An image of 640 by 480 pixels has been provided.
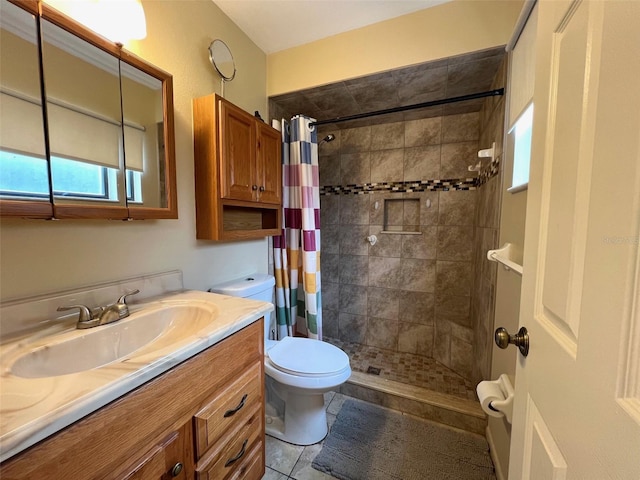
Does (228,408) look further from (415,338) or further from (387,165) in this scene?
(387,165)

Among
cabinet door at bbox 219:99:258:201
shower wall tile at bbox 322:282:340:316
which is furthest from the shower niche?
cabinet door at bbox 219:99:258:201

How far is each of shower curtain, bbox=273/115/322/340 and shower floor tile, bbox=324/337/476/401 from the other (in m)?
0.60

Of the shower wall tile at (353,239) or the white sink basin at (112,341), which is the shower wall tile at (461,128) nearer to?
the shower wall tile at (353,239)

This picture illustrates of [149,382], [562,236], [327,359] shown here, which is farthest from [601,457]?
[327,359]

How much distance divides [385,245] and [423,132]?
1.02 metres

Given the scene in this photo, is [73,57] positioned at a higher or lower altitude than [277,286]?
higher

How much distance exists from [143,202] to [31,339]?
550 millimetres

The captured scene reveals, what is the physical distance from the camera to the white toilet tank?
1.36 metres

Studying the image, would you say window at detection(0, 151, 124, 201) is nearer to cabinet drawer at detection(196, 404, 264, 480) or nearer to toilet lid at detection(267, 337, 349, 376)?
cabinet drawer at detection(196, 404, 264, 480)

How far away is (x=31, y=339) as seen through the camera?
71 cm

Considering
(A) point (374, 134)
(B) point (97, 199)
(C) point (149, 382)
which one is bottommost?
(C) point (149, 382)

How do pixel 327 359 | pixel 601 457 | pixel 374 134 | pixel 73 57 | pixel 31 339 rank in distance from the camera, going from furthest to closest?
pixel 374 134 < pixel 327 359 < pixel 73 57 < pixel 31 339 < pixel 601 457

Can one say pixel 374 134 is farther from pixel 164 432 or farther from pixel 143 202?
pixel 164 432

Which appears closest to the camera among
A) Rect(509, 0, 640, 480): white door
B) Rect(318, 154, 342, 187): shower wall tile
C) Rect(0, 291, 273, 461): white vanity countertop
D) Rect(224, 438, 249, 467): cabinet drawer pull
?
Rect(509, 0, 640, 480): white door
